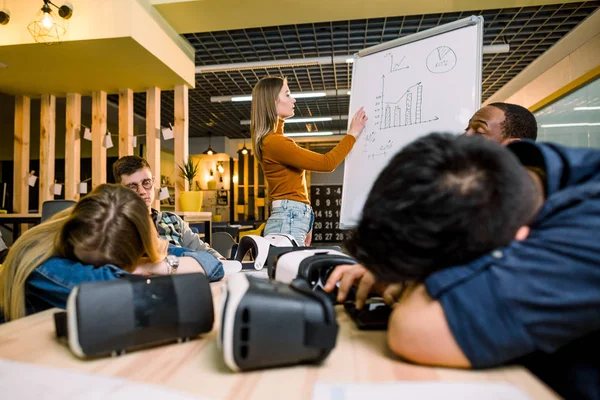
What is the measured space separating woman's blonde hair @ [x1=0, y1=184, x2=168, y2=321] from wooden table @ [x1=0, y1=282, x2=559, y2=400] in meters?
0.26

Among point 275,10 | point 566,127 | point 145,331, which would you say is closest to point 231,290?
point 145,331

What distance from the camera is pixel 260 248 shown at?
173 cm

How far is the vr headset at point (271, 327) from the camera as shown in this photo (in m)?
0.56

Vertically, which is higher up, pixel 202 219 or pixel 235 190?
pixel 235 190

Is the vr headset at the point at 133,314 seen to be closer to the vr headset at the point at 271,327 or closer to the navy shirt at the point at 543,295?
the vr headset at the point at 271,327

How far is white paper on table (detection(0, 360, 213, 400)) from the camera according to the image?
0.51 m

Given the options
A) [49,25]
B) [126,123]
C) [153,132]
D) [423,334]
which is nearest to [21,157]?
Result: [126,123]

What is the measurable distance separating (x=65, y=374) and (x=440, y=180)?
594 mm

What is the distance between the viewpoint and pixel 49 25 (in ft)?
11.7

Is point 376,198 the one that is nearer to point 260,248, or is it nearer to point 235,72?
point 260,248

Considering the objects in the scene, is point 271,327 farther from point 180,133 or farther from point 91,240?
point 180,133

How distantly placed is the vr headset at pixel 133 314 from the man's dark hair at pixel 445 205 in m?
0.34

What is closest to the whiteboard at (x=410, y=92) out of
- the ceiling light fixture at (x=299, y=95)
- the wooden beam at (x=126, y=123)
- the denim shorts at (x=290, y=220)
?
the denim shorts at (x=290, y=220)

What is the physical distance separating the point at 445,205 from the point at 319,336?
254 mm
